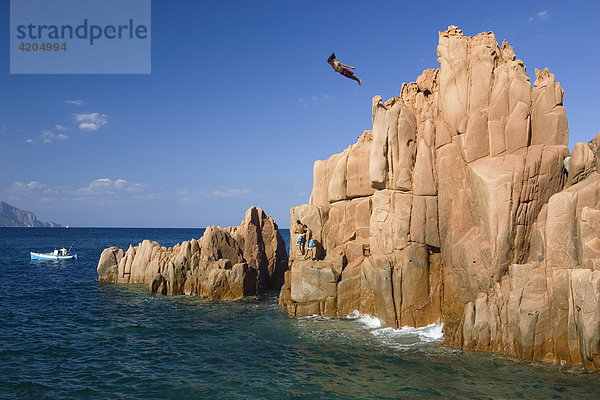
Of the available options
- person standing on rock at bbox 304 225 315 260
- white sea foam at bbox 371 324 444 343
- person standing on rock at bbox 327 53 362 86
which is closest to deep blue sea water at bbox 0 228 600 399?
white sea foam at bbox 371 324 444 343

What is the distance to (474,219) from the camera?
26859 mm

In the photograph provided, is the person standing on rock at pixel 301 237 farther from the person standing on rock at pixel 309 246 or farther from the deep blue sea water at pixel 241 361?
the deep blue sea water at pixel 241 361

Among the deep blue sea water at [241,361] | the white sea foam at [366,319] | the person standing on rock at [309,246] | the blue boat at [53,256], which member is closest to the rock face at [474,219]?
the white sea foam at [366,319]

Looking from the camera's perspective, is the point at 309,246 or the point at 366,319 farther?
the point at 309,246

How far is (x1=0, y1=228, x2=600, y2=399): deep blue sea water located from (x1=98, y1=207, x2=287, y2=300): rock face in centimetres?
572

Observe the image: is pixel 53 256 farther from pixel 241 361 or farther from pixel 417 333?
pixel 417 333

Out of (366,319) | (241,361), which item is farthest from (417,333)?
(241,361)

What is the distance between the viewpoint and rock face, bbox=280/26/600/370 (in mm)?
22047

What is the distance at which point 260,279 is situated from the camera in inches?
1857

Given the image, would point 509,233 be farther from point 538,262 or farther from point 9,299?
point 9,299

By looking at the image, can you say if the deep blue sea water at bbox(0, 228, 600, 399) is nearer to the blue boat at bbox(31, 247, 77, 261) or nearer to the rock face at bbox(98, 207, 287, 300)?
the rock face at bbox(98, 207, 287, 300)

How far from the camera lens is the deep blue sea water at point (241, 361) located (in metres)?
19.8

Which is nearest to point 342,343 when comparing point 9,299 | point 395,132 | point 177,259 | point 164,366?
point 164,366

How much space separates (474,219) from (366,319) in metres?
10.4
